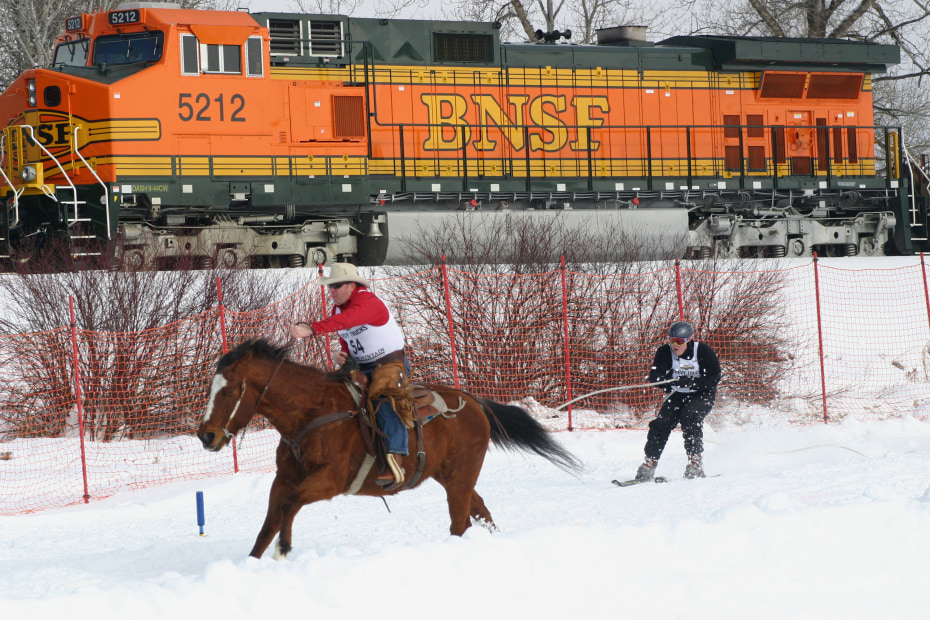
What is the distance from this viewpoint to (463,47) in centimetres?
1734

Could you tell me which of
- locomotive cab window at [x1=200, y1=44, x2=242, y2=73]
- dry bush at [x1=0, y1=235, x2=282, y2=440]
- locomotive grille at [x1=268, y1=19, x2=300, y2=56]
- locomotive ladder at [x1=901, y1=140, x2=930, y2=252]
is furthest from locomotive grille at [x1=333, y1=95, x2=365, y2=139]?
locomotive ladder at [x1=901, y1=140, x2=930, y2=252]

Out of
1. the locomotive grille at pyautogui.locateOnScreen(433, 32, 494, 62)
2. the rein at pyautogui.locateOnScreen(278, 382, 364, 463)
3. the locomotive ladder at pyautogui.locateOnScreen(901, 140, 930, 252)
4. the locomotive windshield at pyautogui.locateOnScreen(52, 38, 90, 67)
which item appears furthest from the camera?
the locomotive ladder at pyautogui.locateOnScreen(901, 140, 930, 252)

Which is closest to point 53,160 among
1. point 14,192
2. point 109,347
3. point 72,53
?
point 14,192

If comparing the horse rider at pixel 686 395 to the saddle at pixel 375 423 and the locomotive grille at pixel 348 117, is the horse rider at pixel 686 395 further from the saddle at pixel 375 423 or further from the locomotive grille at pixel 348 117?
the locomotive grille at pixel 348 117

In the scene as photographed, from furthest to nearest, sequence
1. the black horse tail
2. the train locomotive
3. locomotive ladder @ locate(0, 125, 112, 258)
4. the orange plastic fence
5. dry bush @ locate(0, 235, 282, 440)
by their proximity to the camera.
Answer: the train locomotive
locomotive ladder @ locate(0, 125, 112, 258)
dry bush @ locate(0, 235, 282, 440)
the orange plastic fence
the black horse tail

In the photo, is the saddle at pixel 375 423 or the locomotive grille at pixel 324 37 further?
the locomotive grille at pixel 324 37

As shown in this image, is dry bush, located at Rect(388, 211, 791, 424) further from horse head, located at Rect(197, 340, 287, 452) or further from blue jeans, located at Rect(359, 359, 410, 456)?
horse head, located at Rect(197, 340, 287, 452)

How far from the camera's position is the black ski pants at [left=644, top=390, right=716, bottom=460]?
9.11 metres

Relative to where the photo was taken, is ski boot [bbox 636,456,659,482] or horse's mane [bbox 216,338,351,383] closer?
horse's mane [bbox 216,338,351,383]

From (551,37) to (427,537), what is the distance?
13.6 metres

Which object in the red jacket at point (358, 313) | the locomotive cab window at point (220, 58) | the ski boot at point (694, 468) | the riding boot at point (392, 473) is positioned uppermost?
the locomotive cab window at point (220, 58)

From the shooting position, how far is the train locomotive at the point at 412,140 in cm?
1463

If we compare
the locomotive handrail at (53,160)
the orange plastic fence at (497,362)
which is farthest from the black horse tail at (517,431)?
the locomotive handrail at (53,160)

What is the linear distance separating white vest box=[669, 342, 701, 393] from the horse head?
4625mm
